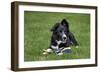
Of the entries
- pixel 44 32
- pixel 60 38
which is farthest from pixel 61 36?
pixel 44 32

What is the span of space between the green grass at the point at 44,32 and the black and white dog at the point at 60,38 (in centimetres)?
3

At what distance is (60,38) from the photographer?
188 cm

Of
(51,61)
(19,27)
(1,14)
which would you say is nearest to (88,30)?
(51,61)

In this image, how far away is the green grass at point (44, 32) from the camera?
5.79ft

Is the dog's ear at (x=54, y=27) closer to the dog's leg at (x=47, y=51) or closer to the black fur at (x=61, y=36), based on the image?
the black fur at (x=61, y=36)

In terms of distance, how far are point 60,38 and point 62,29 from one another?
7cm

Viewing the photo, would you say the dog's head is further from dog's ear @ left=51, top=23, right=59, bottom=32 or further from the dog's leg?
the dog's leg

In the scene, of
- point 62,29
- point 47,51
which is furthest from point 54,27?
point 47,51

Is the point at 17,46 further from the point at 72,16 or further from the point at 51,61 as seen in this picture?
the point at 72,16

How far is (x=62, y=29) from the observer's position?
1889mm

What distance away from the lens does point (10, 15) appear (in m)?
1.75

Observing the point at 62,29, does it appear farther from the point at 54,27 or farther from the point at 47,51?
the point at 47,51

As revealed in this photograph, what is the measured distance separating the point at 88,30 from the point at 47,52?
0.42 metres

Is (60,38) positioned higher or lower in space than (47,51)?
higher
